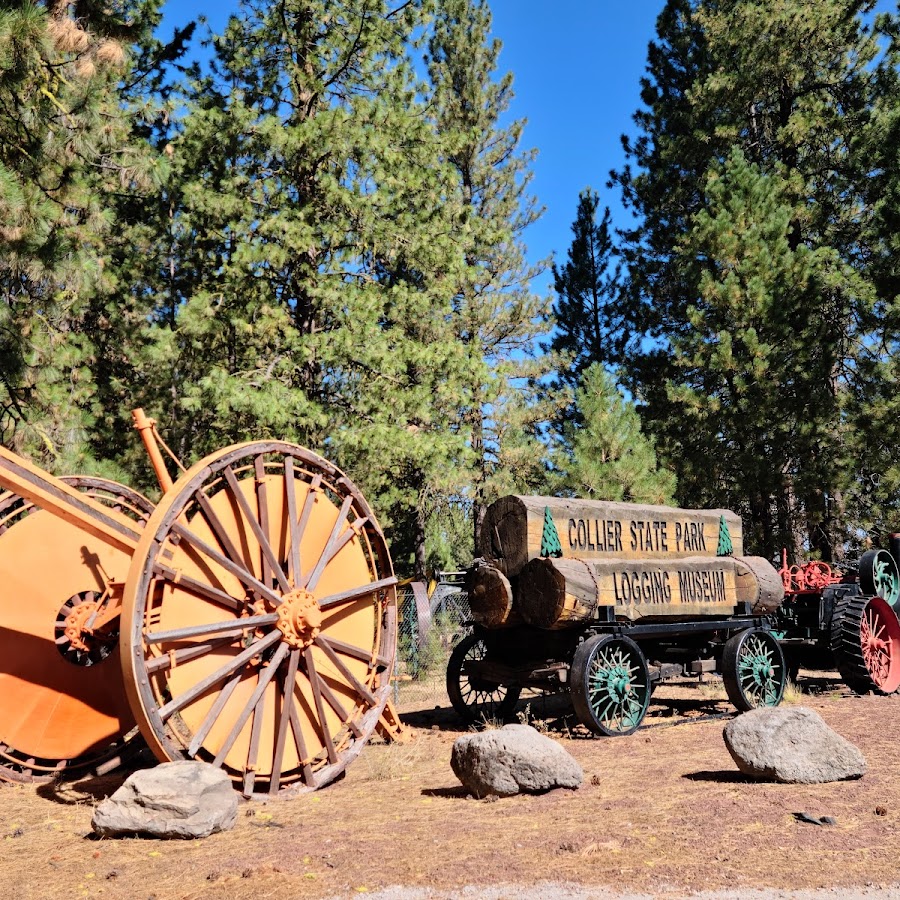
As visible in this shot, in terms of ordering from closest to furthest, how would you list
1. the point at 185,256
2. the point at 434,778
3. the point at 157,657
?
1. the point at 157,657
2. the point at 434,778
3. the point at 185,256

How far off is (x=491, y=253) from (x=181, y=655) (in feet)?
72.4

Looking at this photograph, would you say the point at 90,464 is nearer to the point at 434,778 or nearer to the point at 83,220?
the point at 83,220

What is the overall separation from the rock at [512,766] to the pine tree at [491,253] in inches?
624

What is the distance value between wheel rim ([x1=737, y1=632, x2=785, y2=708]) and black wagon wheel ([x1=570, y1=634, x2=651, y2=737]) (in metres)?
1.45

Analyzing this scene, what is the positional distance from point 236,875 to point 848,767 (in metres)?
4.39

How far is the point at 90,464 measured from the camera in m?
13.7

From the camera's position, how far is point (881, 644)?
12367 mm

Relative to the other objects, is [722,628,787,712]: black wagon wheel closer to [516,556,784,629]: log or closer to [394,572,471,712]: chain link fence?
[516,556,784,629]: log

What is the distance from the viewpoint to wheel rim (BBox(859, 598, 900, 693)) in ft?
39.6

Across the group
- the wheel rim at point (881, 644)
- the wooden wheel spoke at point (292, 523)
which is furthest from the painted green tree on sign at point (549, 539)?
the wheel rim at point (881, 644)

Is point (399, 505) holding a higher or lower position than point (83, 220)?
lower

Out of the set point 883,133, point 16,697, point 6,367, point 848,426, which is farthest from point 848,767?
point 883,133

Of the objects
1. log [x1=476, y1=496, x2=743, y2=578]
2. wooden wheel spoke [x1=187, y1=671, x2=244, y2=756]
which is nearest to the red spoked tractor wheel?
log [x1=476, y1=496, x2=743, y2=578]

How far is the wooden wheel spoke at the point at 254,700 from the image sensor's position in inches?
264
